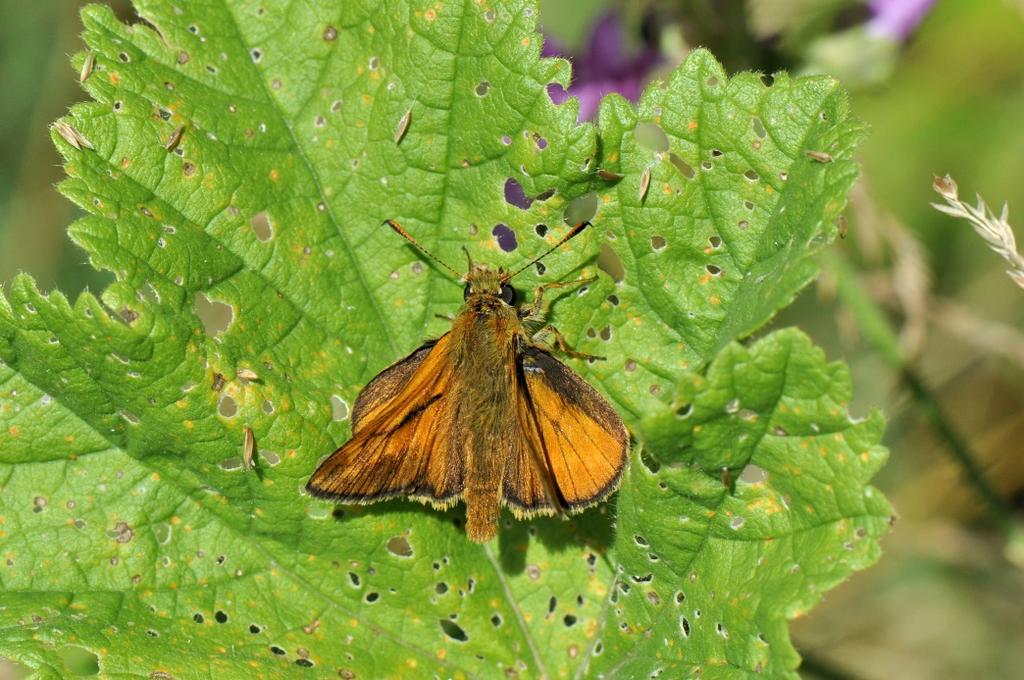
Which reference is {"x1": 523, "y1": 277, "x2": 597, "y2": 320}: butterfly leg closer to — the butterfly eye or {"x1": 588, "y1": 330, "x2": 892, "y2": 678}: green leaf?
the butterfly eye

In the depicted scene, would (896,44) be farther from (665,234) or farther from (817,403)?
(817,403)

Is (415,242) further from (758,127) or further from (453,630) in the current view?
(453,630)

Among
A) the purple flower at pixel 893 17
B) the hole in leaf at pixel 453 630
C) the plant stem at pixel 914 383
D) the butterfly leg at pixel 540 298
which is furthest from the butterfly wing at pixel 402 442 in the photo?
the purple flower at pixel 893 17

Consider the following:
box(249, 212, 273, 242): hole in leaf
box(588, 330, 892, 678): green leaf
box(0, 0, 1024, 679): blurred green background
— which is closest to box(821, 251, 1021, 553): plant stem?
box(0, 0, 1024, 679): blurred green background

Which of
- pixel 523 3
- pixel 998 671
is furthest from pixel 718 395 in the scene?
pixel 998 671

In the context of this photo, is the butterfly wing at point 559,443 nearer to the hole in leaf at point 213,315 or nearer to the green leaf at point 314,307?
the green leaf at point 314,307

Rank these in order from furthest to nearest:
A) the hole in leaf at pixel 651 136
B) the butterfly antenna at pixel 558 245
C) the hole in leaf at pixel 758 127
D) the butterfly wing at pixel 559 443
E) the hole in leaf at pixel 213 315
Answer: the hole in leaf at pixel 213 315 → the hole in leaf at pixel 651 136 → the butterfly antenna at pixel 558 245 → the butterfly wing at pixel 559 443 → the hole in leaf at pixel 758 127

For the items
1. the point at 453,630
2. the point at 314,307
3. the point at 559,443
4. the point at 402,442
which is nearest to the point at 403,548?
the point at 453,630
